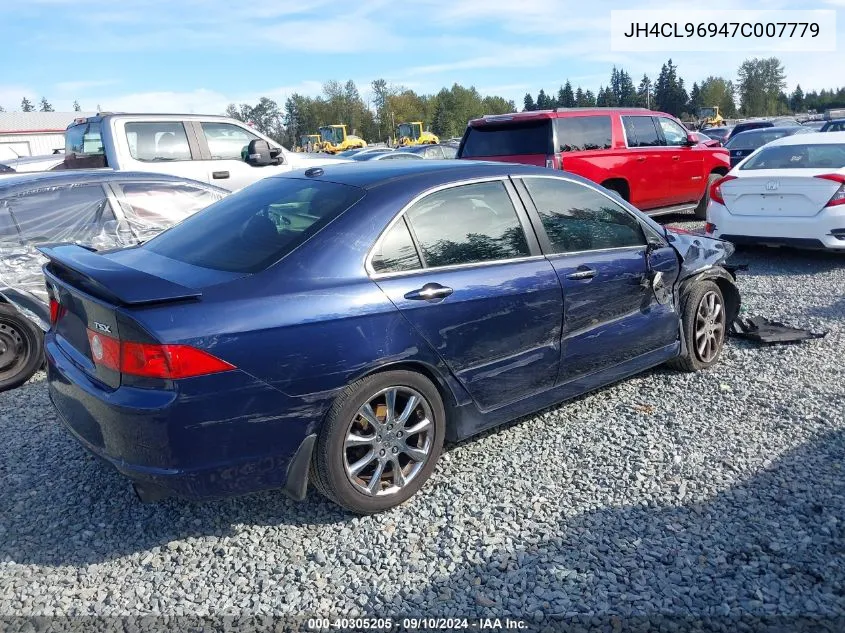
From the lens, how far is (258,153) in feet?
28.2

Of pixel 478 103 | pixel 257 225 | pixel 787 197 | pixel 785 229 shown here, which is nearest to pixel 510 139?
pixel 787 197

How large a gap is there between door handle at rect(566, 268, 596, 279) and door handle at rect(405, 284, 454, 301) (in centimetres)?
86

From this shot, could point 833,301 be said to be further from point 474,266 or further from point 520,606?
point 520,606

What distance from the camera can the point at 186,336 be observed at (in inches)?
105

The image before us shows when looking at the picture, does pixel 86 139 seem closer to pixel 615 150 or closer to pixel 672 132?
pixel 615 150

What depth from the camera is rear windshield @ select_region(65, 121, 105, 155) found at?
8539 mm

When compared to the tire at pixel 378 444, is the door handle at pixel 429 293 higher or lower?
higher

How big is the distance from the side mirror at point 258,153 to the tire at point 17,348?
4162 millimetres

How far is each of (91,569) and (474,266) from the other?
2.24m

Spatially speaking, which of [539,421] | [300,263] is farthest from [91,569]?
[539,421]

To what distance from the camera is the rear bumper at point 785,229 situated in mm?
7590

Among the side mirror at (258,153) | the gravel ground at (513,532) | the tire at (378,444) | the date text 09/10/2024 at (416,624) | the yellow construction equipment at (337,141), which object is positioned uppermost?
the yellow construction equipment at (337,141)

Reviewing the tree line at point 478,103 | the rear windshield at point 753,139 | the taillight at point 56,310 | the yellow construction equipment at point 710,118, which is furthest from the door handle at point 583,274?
the tree line at point 478,103

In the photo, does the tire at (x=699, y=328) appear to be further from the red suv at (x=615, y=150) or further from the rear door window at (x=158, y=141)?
the rear door window at (x=158, y=141)
